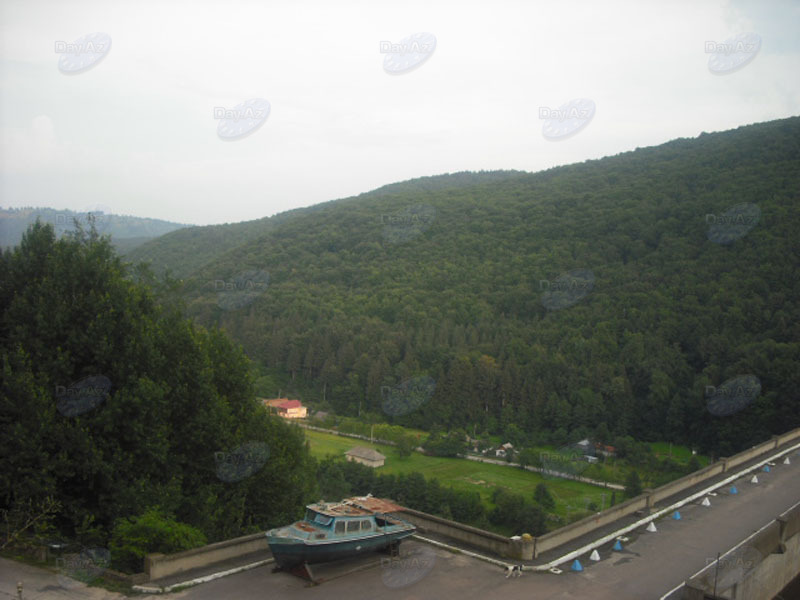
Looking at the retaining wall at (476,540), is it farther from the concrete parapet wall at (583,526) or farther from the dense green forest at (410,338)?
the dense green forest at (410,338)

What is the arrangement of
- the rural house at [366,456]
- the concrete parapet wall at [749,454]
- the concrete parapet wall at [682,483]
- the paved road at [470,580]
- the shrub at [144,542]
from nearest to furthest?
the paved road at [470,580], the shrub at [144,542], the concrete parapet wall at [682,483], the concrete parapet wall at [749,454], the rural house at [366,456]

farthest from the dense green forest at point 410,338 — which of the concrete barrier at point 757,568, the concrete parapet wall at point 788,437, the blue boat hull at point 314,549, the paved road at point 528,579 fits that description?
the concrete parapet wall at point 788,437

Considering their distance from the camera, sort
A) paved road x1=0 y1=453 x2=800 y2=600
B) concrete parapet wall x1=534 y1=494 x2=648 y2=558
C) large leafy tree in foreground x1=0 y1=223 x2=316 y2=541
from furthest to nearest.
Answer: large leafy tree in foreground x1=0 y1=223 x2=316 y2=541, concrete parapet wall x1=534 y1=494 x2=648 y2=558, paved road x1=0 y1=453 x2=800 y2=600

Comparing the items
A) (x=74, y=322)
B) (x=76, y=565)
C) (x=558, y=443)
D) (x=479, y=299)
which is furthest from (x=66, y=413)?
(x=479, y=299)

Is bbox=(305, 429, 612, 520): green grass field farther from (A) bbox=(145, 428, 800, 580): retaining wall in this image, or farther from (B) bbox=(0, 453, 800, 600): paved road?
(B) bbox=(0, 453, 800, 600): paved road

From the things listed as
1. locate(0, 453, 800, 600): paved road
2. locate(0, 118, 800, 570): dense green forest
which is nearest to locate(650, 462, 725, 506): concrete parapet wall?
locate(0, 453, 800, 600): paved road

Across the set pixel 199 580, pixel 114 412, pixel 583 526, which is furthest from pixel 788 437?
pixel 114 412
